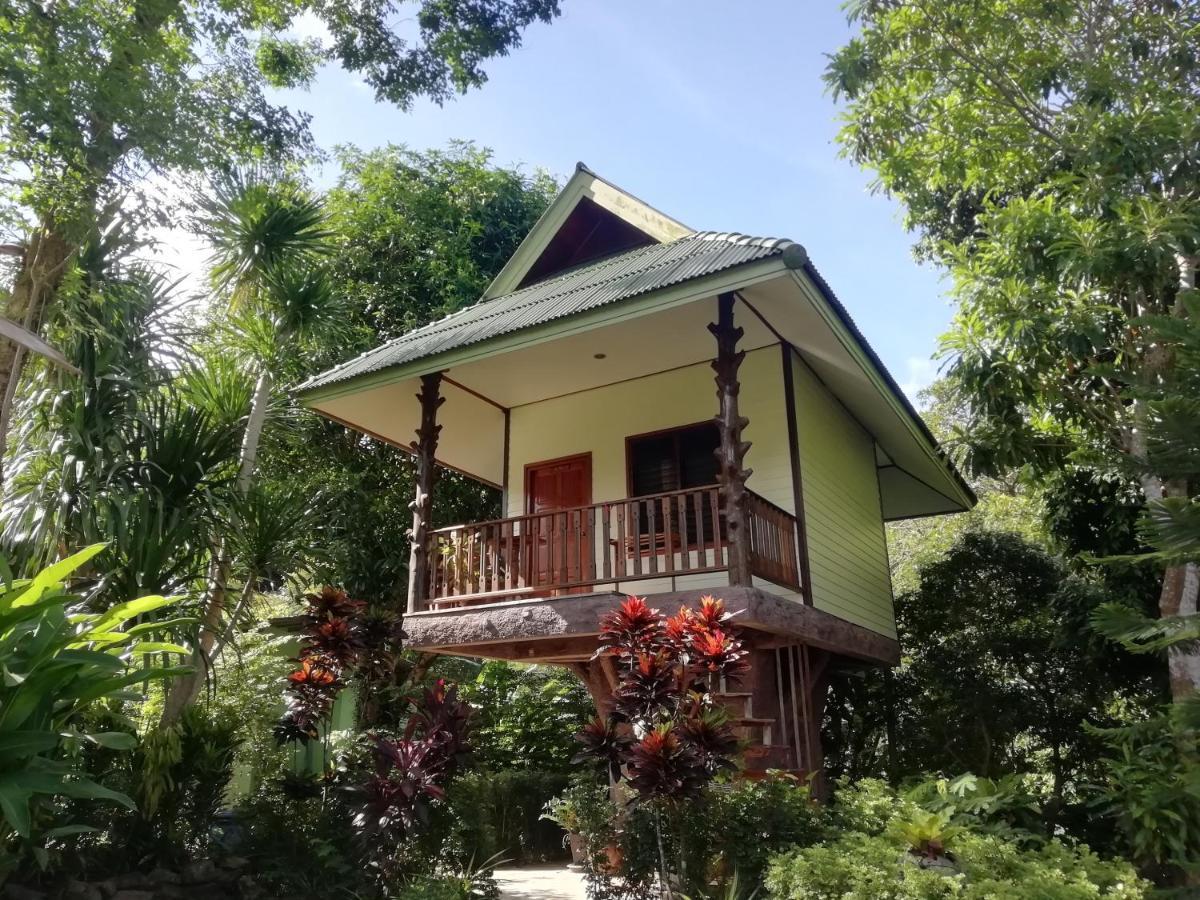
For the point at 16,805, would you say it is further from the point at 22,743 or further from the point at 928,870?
the point at 928,870

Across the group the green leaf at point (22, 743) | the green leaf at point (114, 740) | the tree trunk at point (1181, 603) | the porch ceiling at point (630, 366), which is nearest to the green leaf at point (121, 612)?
the green leaf at point (114, 740)

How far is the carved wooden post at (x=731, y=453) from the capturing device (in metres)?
7.04

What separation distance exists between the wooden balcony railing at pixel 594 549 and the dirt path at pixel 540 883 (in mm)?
2633

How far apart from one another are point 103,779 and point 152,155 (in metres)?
5.17

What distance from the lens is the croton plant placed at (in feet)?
17.9

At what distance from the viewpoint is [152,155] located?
297 inches

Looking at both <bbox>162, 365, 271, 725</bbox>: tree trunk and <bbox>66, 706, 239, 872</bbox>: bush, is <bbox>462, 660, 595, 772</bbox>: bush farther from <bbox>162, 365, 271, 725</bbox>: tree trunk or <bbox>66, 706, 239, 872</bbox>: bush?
<bbox>66, 706, 239, 872</bbox>: bush

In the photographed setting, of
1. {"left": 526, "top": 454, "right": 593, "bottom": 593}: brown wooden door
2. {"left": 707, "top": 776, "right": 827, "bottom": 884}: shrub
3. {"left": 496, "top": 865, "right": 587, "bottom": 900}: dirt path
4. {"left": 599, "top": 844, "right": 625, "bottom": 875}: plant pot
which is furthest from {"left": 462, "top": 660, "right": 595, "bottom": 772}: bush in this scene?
{"left": 707, "top": 776, "right": 827, "bottom": 884}: shrub

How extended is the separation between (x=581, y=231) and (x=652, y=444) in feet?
12.2

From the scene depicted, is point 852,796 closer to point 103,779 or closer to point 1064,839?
point 1064,839

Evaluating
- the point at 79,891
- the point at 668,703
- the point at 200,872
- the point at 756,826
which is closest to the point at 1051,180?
the point at 668,703

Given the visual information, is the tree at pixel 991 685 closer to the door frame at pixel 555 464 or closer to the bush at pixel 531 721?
the bush at pixel 531 721

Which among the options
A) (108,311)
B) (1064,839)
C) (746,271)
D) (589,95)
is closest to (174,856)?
(108,311)

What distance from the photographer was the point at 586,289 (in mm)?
8906
